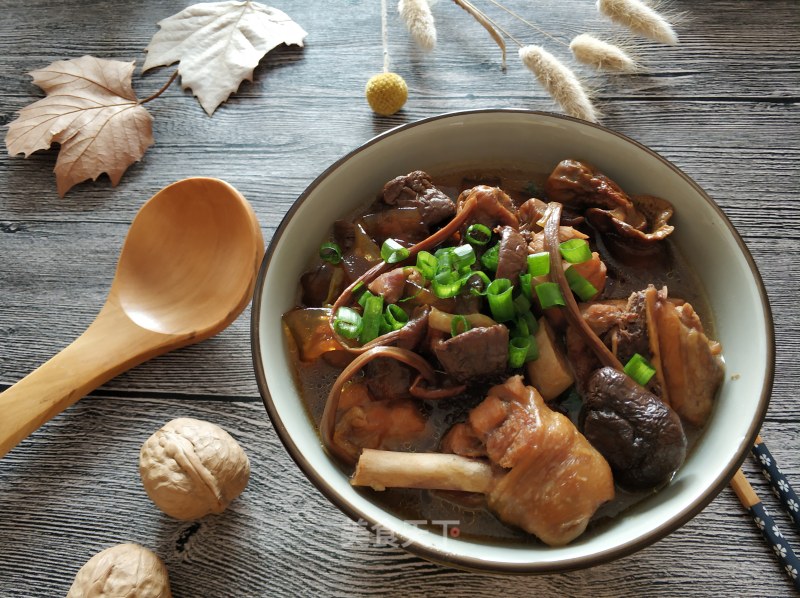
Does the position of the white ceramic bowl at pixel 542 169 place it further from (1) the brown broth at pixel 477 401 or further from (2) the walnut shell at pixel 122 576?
(2) the walnut shell at pixel 122 576

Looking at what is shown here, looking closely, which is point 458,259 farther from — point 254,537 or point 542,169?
point 254,537

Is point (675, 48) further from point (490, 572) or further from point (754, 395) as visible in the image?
point (490, 572)

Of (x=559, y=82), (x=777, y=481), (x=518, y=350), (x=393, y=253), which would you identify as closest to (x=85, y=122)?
(x=393, y=253)

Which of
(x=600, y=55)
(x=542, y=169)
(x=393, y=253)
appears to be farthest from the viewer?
(x=600, y=55)

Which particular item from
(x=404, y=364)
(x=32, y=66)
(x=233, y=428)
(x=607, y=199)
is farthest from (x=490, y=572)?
(x=32, y=66)

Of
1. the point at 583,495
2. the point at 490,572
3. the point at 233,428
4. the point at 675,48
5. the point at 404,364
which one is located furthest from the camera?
the point at 675,48

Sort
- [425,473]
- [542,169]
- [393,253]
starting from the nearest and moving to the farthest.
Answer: [425,473] → [393,253] → [542,169]
